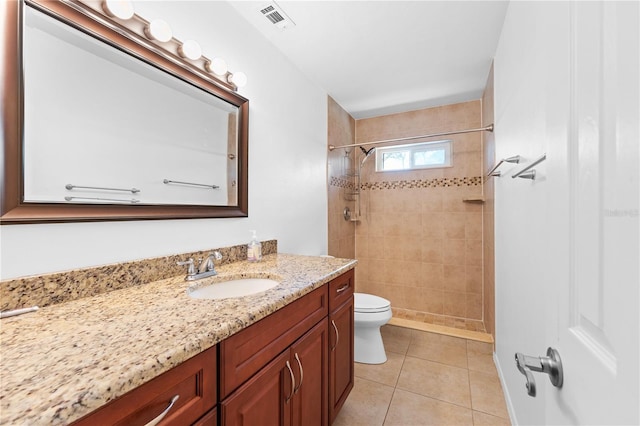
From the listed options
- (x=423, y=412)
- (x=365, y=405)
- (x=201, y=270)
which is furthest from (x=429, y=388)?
(x=201, y=270)

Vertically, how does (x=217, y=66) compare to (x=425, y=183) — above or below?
above

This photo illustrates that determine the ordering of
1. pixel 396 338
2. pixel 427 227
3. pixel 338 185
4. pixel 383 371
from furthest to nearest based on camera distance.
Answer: pixel 427 227, pixel 338 185, pixel 396 338, pixel 383 371

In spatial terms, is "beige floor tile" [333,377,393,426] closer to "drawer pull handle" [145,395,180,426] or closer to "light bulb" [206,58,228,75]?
"drawer pull handle" [145,395,180,426]

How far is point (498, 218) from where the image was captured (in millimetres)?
1878

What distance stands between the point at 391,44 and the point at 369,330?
7.00 ft

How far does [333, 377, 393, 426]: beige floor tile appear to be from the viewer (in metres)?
1.53

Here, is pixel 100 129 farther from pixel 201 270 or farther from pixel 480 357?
pixel 480 357

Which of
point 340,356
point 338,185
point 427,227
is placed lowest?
point 340,356

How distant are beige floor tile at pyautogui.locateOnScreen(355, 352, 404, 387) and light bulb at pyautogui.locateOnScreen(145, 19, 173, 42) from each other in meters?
2.28

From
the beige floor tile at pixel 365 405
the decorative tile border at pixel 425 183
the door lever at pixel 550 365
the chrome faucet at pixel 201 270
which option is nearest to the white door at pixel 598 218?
the door lever at pixel 550 365

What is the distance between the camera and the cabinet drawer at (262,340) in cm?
72

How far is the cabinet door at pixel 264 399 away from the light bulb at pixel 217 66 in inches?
54.1

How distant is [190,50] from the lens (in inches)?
48.8

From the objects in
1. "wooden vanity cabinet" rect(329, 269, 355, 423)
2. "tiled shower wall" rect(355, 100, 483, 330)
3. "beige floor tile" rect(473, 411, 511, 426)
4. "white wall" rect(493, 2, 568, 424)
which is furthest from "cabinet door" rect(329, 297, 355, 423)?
"tiled shower wall" rect(355, 100, 483, 330)
